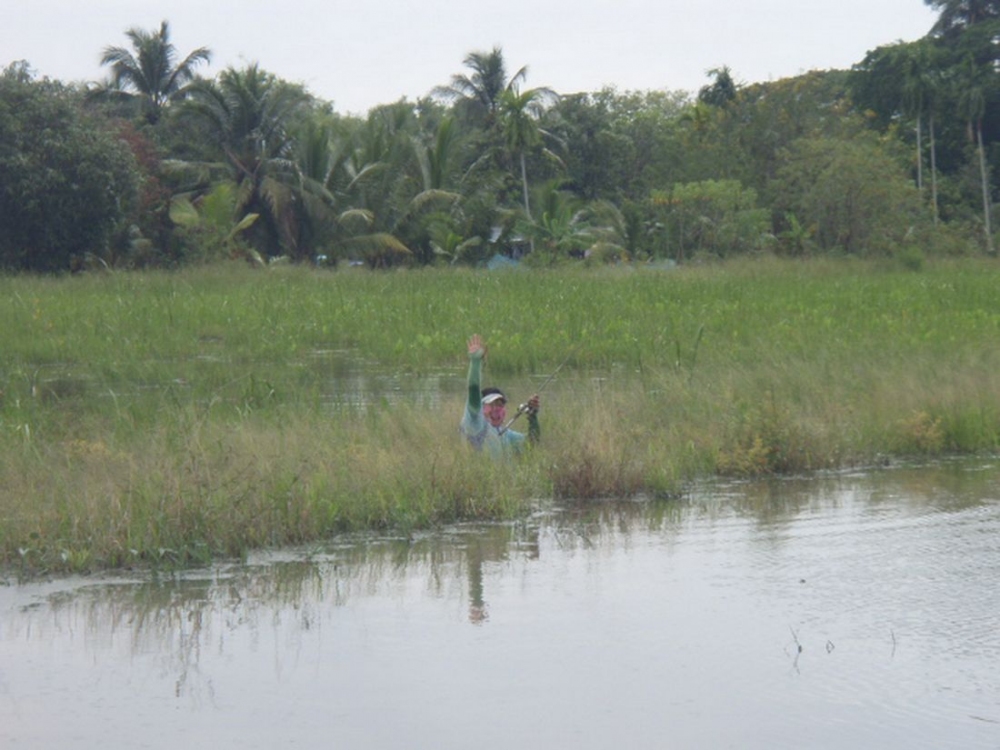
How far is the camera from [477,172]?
45750 mm

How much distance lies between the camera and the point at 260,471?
834 centimetres

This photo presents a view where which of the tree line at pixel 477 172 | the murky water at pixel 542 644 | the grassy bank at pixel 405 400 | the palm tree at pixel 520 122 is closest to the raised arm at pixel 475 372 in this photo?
the grassy bank at pixel 405 400

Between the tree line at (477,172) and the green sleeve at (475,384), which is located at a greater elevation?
the tree line at (477,172)

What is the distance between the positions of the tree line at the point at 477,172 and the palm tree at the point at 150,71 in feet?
0.22

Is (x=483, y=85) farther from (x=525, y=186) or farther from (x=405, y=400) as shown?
(x=405, y=400)

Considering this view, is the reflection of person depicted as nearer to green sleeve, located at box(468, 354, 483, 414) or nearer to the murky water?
green sleeve, located at box(468, 354, 483, 414)

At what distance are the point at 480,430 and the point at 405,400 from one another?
242 cm

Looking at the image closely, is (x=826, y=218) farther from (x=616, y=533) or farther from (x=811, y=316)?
(x=616, y=533)

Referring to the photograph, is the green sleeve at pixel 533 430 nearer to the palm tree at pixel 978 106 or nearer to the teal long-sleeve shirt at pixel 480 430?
the teal long-sleeve shirt at pixel 480 430

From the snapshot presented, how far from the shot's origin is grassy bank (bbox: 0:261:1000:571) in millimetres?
8008

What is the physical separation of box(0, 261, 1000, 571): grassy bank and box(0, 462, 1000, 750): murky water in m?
0.45

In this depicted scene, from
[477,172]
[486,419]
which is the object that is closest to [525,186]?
[477,172]

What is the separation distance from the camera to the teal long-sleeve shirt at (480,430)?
956cm

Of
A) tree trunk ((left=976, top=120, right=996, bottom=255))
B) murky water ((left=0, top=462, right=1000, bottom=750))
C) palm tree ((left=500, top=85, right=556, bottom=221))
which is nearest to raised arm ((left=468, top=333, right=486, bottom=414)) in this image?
murky water ((left=0, top=462, right=1000, bottom=750))
